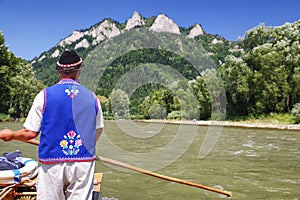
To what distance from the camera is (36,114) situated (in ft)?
7.51

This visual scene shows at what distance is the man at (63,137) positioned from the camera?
89.5 inches

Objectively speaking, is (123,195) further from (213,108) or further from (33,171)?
(213,108)

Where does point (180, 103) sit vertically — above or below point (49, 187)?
above

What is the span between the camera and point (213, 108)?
112 feet

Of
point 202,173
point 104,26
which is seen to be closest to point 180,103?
point 202,173

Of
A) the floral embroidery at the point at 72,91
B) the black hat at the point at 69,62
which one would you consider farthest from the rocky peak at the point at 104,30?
the floral embroidery at the point at 72,91

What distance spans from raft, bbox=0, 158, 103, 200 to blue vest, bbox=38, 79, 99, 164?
47.3 inches

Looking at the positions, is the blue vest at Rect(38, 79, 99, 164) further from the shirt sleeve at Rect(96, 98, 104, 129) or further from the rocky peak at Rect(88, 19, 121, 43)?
the rocky peak at Rect(88, 19, 121, 43)

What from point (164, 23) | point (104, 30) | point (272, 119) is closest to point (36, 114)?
point (272, 119)

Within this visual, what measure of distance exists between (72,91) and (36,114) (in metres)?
0.30

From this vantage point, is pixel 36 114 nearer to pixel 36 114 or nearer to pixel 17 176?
pixel 36 114

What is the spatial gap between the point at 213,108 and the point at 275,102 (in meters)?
6.28

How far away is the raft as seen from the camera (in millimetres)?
3477

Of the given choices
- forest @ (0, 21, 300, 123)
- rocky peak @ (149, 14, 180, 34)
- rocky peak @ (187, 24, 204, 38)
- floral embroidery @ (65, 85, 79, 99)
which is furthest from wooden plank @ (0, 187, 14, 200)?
rocky peak @ (187, 24, 204, 38)
